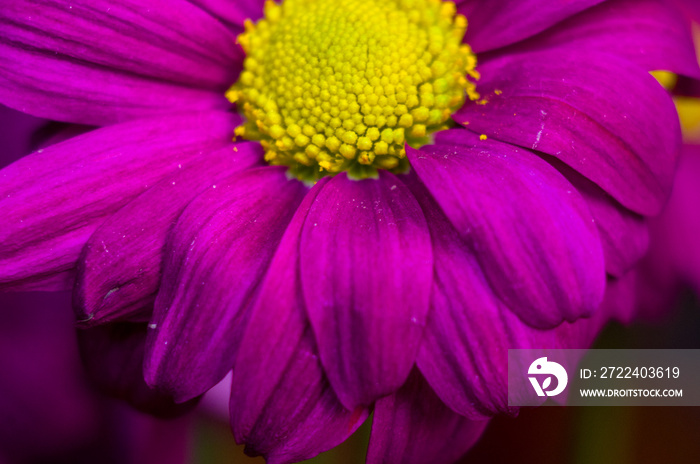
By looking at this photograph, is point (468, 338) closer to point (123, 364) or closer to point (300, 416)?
point (300, 416)

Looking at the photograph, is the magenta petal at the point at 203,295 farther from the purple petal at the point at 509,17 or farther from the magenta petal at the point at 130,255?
the purple petal at the point at 509,17

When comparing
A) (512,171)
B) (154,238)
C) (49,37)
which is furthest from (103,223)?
(512,171)

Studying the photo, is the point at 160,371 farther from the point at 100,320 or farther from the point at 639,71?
the point at 639,71

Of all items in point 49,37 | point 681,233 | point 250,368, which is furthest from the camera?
point 681,233

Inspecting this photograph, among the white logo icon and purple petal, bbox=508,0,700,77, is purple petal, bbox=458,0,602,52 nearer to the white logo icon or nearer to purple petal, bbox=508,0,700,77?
purple petal, bbox=508,0,700,77

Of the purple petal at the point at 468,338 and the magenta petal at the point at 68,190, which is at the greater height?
the magenta petal at the point at 68,190

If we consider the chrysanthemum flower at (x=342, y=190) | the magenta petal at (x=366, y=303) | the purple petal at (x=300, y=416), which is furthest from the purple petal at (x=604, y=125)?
the purple petal at (x=300, y=416)
